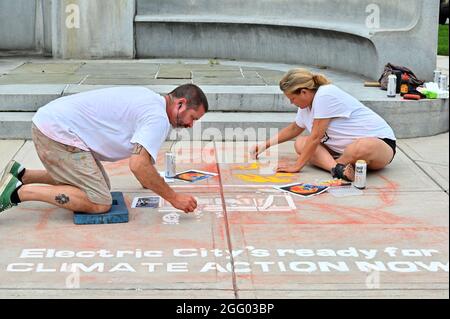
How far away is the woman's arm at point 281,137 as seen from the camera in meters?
6.79

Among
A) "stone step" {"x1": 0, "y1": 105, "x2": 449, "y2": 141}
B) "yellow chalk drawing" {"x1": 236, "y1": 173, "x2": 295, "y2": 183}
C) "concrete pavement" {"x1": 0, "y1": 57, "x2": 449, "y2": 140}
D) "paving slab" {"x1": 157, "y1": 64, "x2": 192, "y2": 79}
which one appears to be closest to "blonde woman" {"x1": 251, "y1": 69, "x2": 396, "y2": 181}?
"yellow chalk drawing" {"x1": 236, "y1": 173, "x2": 295, "y2": 183}

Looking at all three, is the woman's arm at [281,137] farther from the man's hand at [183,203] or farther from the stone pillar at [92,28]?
the stone pillar at [92,28]

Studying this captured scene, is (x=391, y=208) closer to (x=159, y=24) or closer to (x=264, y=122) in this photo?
(x=264, y=122)

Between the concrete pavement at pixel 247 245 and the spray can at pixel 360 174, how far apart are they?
0.36ft

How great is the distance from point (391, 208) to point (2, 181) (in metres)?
2.79

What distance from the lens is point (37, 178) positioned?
18.3ft

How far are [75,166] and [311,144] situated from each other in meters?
2.13

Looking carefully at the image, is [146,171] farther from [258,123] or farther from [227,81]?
[227,81]

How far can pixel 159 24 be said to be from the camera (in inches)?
462

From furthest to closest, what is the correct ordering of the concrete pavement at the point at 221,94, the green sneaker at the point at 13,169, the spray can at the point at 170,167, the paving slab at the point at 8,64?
1. the paving slab at the point at 8,64
2. the concrete pavement at the point at 221,94
3. the spray can at the point at 170,167
4. the green sneaker at the point at 13,169

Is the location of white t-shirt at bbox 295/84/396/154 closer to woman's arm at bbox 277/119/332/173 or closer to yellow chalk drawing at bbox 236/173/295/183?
woman's arm at bbox 277/119/332/173

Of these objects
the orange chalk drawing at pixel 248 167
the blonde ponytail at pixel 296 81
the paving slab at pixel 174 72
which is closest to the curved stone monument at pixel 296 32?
the paving slab at pixel 174 72

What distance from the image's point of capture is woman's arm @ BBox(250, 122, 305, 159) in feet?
22.3

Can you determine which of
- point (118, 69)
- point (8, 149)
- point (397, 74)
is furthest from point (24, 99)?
point (397, 74)
